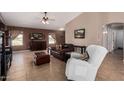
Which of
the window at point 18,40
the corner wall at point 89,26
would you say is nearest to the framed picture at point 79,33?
the corner wall at point 89,26

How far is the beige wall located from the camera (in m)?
5.79

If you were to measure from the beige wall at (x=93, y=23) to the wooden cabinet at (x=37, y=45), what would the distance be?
3.06m

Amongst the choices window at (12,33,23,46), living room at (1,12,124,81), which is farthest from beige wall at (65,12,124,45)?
window at (12,33,23,46)

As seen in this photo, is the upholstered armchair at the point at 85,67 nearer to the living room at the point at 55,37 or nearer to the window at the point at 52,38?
the living room at the point at 55,37

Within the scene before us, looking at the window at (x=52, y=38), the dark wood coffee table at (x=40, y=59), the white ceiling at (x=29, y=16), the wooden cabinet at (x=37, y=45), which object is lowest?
the dark wood coffee table at (x=40, y=59)

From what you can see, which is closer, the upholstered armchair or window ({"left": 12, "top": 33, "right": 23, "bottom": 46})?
the upholstered armchair

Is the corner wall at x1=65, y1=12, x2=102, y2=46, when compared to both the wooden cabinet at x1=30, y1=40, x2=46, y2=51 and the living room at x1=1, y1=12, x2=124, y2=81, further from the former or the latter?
the wooden cabinet at x1=30, y1=40, x2=46, y2=51

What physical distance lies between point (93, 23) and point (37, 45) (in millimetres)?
5172

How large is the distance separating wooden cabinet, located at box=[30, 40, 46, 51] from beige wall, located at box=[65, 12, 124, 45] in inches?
120

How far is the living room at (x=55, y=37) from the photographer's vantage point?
4.53m

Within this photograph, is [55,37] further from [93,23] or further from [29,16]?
[93,23]
